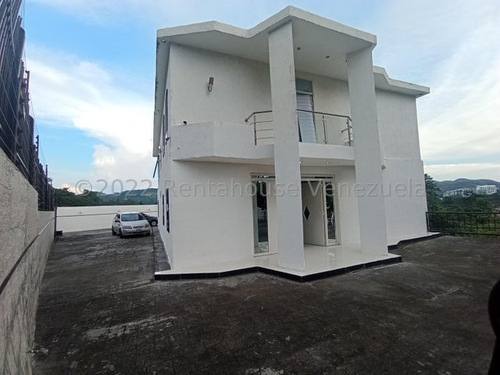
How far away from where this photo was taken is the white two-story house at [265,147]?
6.06 meters

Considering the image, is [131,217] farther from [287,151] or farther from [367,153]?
[367,153]

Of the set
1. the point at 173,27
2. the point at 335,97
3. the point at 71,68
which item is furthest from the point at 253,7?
the point at 71,68

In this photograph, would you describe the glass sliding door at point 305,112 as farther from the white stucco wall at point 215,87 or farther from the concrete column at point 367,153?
the concrete column at point 367,153

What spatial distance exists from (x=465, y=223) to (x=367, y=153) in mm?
7082

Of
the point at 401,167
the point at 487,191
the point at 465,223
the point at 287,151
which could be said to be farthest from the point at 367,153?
the point at 487,191

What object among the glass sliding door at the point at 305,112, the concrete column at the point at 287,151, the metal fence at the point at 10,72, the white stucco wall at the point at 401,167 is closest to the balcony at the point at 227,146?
the concrete column at the point at 287,151

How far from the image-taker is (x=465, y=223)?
1062 cm

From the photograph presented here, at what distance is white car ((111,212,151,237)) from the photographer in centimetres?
1401

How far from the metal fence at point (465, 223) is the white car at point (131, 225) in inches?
565

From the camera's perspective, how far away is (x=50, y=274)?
22.8 feet

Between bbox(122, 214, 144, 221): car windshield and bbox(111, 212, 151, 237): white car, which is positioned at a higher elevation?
bbox(122, 214, 144, 221): car windshield

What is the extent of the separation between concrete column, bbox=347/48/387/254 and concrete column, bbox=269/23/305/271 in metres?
2.50

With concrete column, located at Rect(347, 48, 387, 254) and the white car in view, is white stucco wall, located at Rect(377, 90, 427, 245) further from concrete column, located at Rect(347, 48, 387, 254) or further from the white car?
the white car

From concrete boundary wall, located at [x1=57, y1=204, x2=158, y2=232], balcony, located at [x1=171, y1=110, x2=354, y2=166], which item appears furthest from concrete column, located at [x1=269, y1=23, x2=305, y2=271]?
concrete boundary wall, located at [x1=57, y1=204, x2=158, y2=232]
